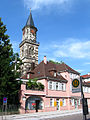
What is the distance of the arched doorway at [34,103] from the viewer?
77.8 ft

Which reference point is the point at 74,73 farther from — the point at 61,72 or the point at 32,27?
the point at 32,27

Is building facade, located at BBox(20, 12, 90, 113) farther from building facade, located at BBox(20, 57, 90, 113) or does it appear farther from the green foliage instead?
the green foliage

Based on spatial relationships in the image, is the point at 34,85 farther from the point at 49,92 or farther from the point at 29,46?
the point at 29,46

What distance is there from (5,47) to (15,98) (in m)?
8.38

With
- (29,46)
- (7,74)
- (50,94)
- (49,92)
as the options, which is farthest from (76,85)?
(29,46)

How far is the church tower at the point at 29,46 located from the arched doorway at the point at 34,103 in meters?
20.1

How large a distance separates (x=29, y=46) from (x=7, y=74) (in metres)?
29.8

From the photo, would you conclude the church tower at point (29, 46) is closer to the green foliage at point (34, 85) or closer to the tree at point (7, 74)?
the green foliage at point (34, 85)

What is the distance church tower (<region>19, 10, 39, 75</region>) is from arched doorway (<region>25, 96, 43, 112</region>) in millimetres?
20091

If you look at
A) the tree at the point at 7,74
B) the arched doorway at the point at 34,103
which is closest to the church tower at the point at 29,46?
the arched doorway at the point at 34,103

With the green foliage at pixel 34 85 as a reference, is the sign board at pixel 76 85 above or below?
above

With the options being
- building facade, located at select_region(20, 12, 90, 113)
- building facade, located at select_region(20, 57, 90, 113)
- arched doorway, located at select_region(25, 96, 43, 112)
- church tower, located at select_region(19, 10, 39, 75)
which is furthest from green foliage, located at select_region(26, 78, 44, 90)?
church tower, located at select_region(19, 10, 39, 75)

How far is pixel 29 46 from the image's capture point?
164 ft

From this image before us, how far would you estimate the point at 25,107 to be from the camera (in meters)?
23.1
